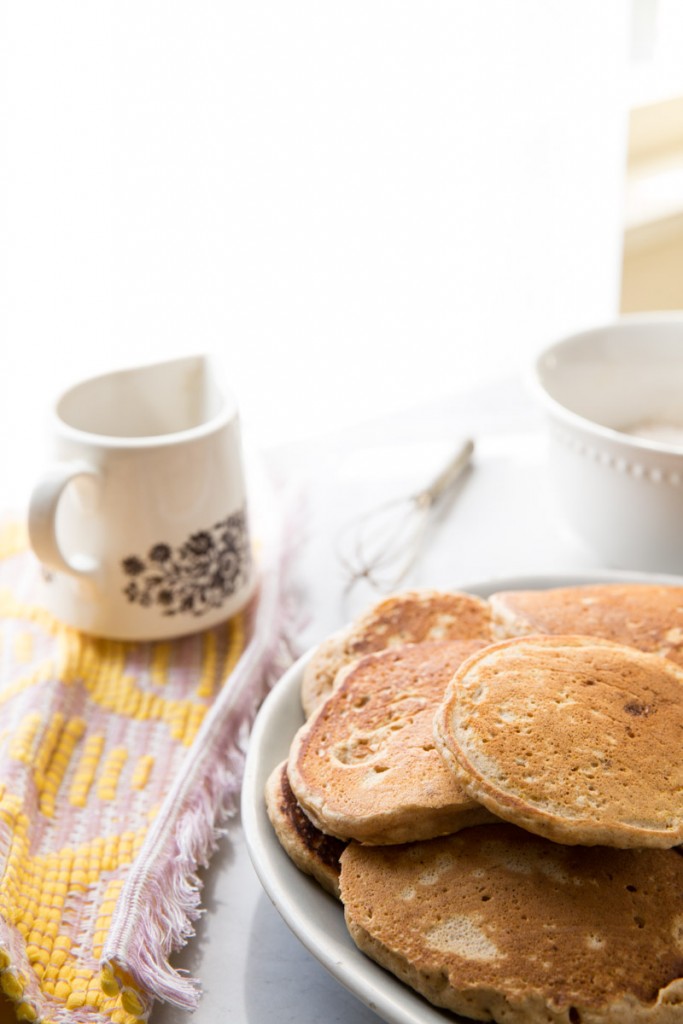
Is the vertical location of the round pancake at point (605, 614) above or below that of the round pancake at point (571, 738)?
below

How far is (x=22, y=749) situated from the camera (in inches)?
30.6

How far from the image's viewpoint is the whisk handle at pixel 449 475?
1.13 meters

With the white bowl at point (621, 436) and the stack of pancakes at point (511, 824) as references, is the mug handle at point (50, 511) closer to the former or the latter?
the stack of pancakes at point (511, 824)

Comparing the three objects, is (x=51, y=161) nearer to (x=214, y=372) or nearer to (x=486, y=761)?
(x=214, y=372)

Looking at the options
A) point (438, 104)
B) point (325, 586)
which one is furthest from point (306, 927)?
point (438, 104)

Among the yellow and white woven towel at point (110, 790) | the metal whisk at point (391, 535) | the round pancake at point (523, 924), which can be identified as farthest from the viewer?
the metal whisk at point (391, 535)

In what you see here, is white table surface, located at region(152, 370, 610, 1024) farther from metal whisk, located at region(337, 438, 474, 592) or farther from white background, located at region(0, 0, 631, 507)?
white background, located at region(0, 0, 631, 507)

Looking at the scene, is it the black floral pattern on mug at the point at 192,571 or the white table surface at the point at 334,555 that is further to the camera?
the black floral pattern on mug at the point at 192,571

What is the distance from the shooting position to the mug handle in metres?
0.83

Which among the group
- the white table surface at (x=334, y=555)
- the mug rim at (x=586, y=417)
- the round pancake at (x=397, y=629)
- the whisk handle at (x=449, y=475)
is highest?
the mug rim at (x=586, y=417)

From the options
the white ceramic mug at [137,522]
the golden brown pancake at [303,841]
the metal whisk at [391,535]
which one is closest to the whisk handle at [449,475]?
the metal whisk at [391,535]

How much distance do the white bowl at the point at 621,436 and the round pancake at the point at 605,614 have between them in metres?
0.15

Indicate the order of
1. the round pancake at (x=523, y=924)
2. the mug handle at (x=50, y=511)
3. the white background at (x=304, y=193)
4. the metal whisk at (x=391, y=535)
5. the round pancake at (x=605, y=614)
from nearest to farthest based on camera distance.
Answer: the round pancake at (x=523, y=924) < the round pancake at (x=605, y=614) < the mug handle at (x=50, y=511) < the metal whisk at (x=391, y=535) < the white background at (x=304, y=193)

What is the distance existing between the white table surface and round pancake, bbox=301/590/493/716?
0.08 m
